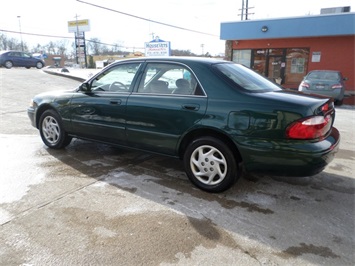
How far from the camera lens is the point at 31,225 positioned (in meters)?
2.94

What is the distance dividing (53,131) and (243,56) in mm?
17516

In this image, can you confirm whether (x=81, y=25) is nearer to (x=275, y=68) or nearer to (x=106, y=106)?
(x=275, y=68)

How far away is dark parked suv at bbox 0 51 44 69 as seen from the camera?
25062mm

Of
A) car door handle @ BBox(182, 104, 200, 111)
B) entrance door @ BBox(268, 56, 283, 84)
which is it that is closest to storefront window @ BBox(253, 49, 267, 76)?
entrance door @ BBox(268, 56, 283, 84)

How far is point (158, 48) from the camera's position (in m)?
17.9

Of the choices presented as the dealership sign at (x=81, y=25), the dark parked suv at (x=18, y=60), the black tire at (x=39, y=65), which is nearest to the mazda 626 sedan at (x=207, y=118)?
the dark parked suv at (x=18, y=60)

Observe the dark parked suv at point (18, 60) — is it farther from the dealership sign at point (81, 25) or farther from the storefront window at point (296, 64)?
the dealership sign at point (81, 25)

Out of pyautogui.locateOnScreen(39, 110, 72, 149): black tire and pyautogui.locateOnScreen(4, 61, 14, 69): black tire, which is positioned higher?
pyautogui.locateOnScreen(4, 61, 14, 69): black tire

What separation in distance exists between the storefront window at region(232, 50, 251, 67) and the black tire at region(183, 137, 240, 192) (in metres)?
17.6

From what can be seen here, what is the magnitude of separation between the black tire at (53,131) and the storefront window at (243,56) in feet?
54.8

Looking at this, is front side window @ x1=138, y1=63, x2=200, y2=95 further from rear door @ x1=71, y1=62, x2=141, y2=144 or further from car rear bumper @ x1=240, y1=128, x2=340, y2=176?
car rear bumper @ x1=240, y1=128, x2=340, y2=176

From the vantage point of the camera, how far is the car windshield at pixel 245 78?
3668 millimetres

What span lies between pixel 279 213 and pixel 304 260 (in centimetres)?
77

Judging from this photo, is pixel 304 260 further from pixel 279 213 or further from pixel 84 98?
pixel 84 98
